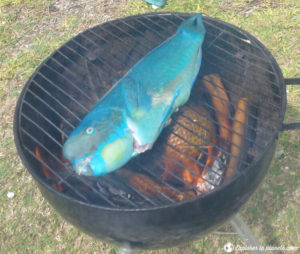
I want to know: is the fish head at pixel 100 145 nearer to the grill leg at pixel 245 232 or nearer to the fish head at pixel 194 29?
the fish head at pixel 194 29

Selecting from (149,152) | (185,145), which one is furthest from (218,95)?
(149,152)

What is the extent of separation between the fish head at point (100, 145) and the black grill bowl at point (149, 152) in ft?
0.39

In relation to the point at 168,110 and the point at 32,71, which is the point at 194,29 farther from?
the point at 32,71

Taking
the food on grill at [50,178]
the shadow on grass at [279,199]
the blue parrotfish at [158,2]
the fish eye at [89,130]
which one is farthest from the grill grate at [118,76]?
the blue parrotfish at [158,2]

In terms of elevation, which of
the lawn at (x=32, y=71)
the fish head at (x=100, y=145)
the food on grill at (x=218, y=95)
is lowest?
the lawn at (x=32, y=71)

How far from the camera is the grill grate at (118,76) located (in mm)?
1545

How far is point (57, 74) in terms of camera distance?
5.99 feet

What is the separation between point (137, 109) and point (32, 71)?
1989 mm

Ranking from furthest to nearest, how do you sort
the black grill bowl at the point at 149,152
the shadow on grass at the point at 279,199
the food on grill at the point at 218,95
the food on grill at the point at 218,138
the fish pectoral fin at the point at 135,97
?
the shadow on grass at the point at 279,199 < the food on grill at the point at 218,95 < the food on grill at the point at 218,138 < the fish pectoral fin at the point at 135,97 < the black grill bowl at the point at 149,152

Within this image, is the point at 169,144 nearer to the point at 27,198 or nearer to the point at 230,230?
the point at 230,230

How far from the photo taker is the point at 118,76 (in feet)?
6.44

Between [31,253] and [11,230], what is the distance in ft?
0.69

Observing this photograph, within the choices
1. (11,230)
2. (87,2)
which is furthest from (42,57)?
(11,230)

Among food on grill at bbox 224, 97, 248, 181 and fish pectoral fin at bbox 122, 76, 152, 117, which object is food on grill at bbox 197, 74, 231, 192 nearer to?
food on grill at bbox 224, 97, 248, 181
